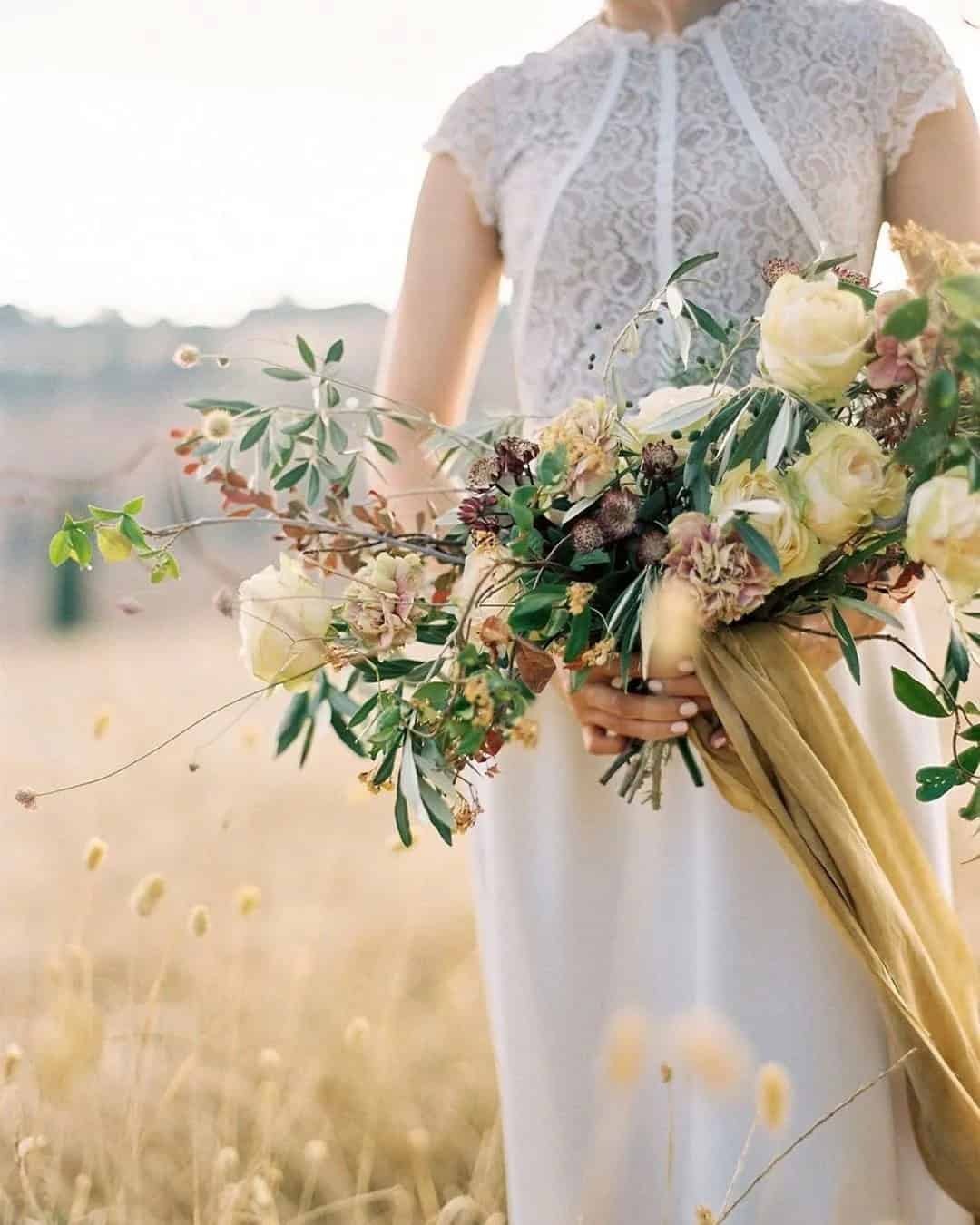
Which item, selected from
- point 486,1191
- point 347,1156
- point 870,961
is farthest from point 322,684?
point 347,1156

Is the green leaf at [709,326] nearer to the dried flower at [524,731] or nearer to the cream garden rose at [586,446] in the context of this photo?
the cream garden rose at [586,446]

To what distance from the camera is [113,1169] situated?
1.71 metres

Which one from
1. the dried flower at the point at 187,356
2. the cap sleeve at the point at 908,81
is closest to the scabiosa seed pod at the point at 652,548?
the dried flower at the point at 187,356

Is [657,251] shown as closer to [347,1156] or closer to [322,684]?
[322,684]

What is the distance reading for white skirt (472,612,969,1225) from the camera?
0.94m

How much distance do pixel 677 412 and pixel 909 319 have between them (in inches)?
7.0

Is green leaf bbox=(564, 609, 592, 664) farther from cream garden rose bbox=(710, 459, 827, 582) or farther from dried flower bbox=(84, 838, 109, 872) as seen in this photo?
dried flower bbox=(84, 838, 109, 872)

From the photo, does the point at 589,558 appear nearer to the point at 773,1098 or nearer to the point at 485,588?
the point at 485,588

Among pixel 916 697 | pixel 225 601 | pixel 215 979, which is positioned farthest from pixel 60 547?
pixel 215 979

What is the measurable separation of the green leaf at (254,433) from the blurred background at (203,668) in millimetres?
852

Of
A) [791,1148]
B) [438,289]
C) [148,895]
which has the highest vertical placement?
[438,289]

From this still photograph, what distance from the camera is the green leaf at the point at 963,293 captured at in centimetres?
55

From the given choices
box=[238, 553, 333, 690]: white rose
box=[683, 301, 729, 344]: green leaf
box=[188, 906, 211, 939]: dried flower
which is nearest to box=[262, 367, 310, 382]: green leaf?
box=[238, 553, 333, 690]: white rose

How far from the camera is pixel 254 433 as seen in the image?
0.86 m
